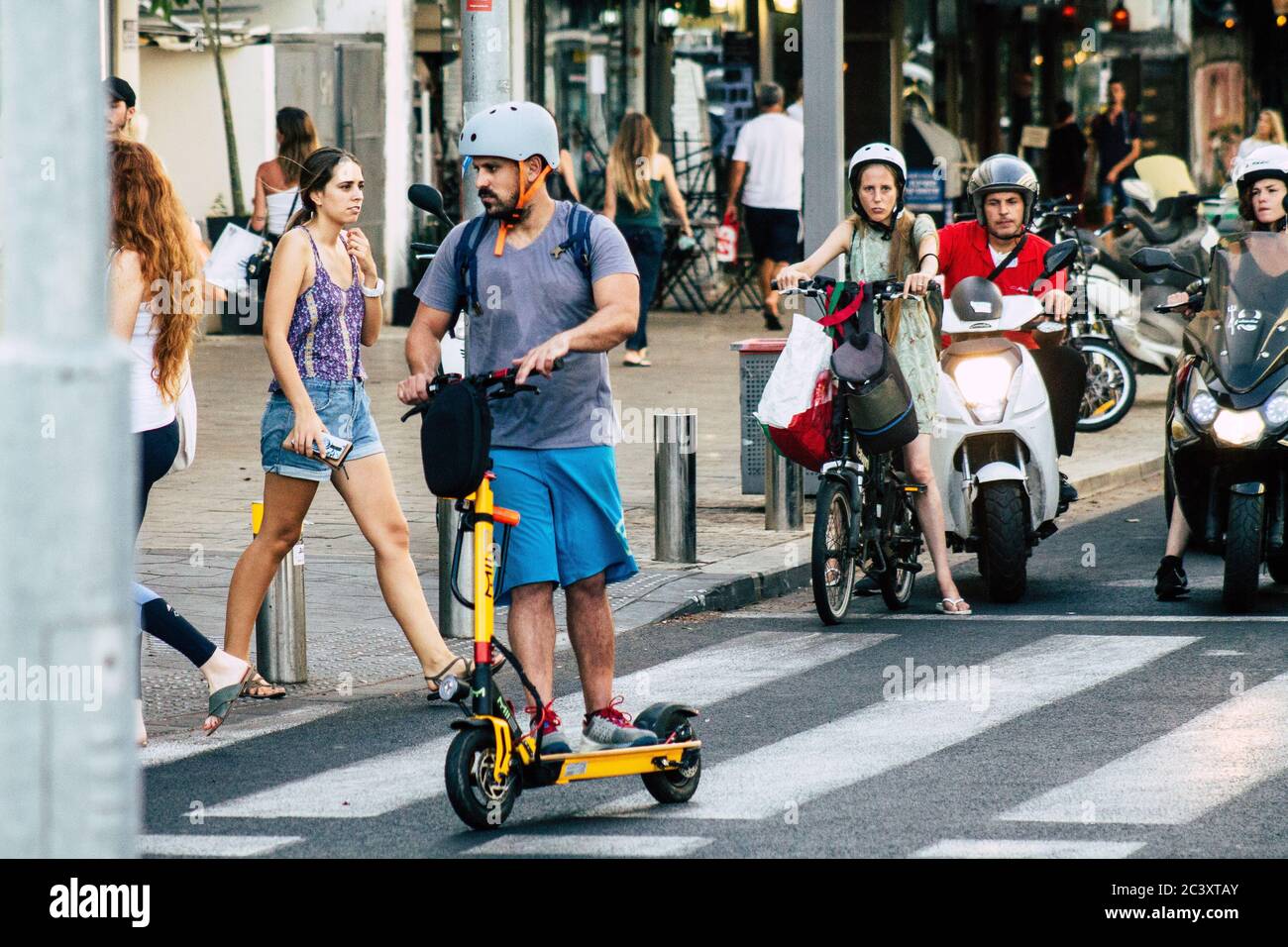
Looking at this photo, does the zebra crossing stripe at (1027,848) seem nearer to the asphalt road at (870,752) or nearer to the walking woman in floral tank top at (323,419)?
the asphalt road at (870,752)

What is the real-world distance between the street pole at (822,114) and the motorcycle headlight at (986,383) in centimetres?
211

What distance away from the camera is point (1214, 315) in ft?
30.2

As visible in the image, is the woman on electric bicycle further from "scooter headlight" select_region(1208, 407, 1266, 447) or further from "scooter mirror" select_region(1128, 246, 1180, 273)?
"scooter headlight" select_region(1208, 407, 1266, 447)

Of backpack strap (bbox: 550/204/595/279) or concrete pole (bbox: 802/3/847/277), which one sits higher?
concrete pole (bbox: 802/3/847/277)

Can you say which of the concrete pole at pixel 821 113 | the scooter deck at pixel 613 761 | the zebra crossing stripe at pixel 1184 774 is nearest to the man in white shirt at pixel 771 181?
the concrete pole at pixel 821 113

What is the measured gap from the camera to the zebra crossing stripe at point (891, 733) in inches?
241

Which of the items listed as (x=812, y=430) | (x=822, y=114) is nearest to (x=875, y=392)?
(x=812, y=430)

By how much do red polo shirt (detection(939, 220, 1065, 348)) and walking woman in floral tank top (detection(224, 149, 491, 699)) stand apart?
126 inches

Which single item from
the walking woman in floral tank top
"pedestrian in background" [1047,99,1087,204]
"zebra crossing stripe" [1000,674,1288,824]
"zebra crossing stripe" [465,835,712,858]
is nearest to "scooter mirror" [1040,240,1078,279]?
"zebra crossing stripe" [1000,674,1288,824]

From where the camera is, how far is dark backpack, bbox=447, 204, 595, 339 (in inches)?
243

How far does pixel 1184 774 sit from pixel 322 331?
313 cm
